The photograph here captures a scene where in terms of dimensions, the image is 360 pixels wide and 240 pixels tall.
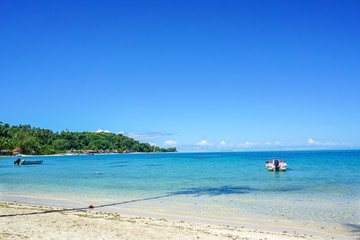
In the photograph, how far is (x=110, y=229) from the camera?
1111cm

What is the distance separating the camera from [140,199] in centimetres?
2009

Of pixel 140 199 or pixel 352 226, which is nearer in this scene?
pixel 352 226

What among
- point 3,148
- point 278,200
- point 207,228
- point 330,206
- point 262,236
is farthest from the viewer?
point 3,148

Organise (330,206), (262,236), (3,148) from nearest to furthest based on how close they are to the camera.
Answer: (262,236) → (330,206) → (3,148)

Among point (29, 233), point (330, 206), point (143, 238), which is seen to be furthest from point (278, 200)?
point (29, 233)

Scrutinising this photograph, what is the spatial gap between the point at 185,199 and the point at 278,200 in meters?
6.22

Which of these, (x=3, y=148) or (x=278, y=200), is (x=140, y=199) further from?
(x=3, y=148)

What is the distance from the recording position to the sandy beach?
33.7 ft

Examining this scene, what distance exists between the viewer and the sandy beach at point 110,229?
10273mm

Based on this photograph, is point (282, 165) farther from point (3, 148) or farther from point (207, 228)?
point (3, 148)

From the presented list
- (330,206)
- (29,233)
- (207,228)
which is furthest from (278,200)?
(29,233)

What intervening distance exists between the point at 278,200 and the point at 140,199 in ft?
30.7

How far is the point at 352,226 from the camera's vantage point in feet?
41.0

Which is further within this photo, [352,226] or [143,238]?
[352,226]
